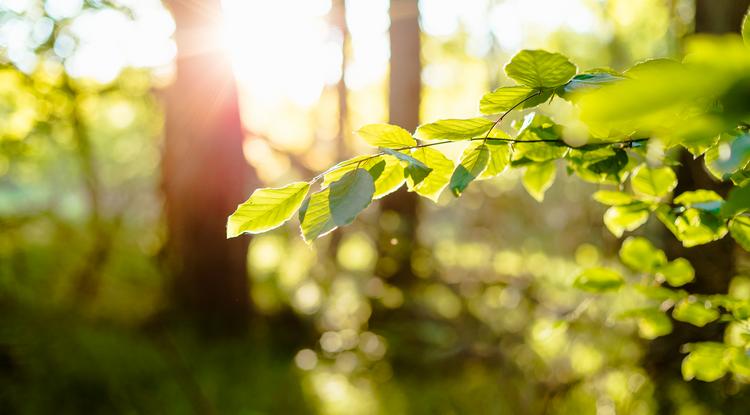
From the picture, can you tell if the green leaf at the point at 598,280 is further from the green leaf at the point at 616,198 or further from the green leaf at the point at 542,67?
the green leaf at the point at 542,67

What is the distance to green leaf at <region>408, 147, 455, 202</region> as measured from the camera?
712 millimetres

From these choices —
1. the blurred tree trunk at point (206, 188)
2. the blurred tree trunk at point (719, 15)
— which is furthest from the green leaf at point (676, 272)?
the blurred tree trunk at point (206, 188)

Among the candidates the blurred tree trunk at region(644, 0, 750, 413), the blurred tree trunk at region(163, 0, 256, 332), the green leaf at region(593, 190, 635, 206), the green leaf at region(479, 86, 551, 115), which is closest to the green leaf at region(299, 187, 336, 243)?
the green leaf at region(479, 86, 551, 115)

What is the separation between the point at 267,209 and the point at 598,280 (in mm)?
683

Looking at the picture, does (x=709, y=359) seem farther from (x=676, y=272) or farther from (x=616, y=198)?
(x=616, y=198)

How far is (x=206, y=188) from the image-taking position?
4.23 metres

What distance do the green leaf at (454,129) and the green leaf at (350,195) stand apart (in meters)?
0.11

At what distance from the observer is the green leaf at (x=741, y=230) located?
85 centimetres

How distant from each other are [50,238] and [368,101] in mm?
9831

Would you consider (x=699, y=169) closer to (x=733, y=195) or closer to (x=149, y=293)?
(x=733, y=195)

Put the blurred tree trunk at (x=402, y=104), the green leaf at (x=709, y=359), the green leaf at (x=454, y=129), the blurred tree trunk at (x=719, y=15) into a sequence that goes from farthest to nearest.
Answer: the blurred tree trunk at (x=402, y=104)
the blurred tree trunk at (x=719, y=15)
the green leaf at (x=709, y=359)
the green leaf at (x=454, y=129)

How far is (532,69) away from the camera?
0.62m

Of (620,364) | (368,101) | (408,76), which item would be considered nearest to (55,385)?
(620,364)

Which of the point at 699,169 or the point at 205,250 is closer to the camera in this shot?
the point at 699,169
